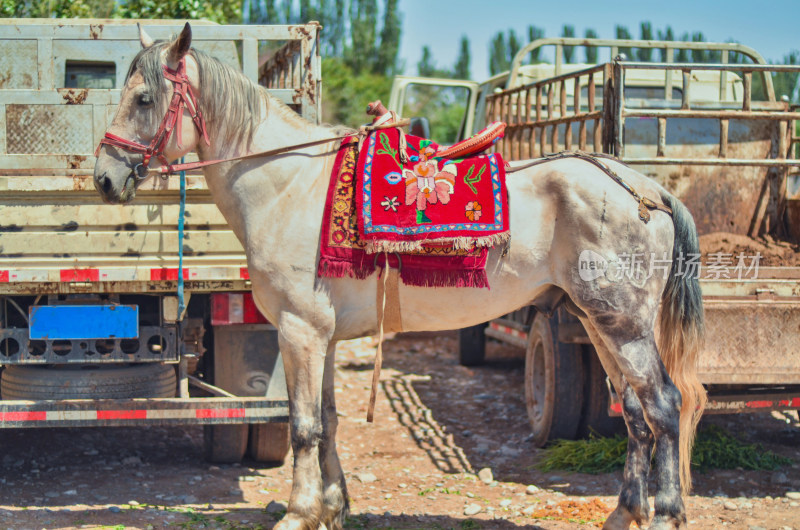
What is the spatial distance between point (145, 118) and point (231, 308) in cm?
120

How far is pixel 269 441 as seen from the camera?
497 cm

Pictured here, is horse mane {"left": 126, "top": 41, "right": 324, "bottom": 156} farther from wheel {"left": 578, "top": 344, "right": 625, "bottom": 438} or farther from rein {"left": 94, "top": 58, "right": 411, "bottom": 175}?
wheel {"left": 578, "top": 344, "right": 625, "bottom": 438}

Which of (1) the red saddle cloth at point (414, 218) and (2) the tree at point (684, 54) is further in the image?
(2) the tree at point (684, 54)

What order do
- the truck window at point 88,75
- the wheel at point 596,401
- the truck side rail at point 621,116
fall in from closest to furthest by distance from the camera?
the truck side rail at point 621,116 < the truck window at point 88,75 < the wheel at point 596,401

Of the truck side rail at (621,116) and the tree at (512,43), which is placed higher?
the tree at (512,43)

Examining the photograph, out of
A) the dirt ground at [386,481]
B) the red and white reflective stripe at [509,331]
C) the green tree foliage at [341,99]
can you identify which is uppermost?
the green tree foliage at [341,99]

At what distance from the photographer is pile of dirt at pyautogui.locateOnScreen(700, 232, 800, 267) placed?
523cm

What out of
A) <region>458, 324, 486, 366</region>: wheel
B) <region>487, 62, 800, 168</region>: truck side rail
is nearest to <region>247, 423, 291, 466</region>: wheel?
<region>487, 62, 800, 168</region>: truck side rail

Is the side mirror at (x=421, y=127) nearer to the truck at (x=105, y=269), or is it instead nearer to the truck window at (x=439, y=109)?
the truck at (x=105, y=269)

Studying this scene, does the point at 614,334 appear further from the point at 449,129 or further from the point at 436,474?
the point at 449,129

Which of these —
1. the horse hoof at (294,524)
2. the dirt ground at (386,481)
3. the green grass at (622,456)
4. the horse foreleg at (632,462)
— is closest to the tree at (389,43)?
the dirt ground at (386,481)

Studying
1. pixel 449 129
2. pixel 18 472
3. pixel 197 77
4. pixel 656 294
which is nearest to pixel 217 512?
pixel 18 472

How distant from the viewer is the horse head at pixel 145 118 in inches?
140

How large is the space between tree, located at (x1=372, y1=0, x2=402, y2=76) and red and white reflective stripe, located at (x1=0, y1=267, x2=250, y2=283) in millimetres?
35537
